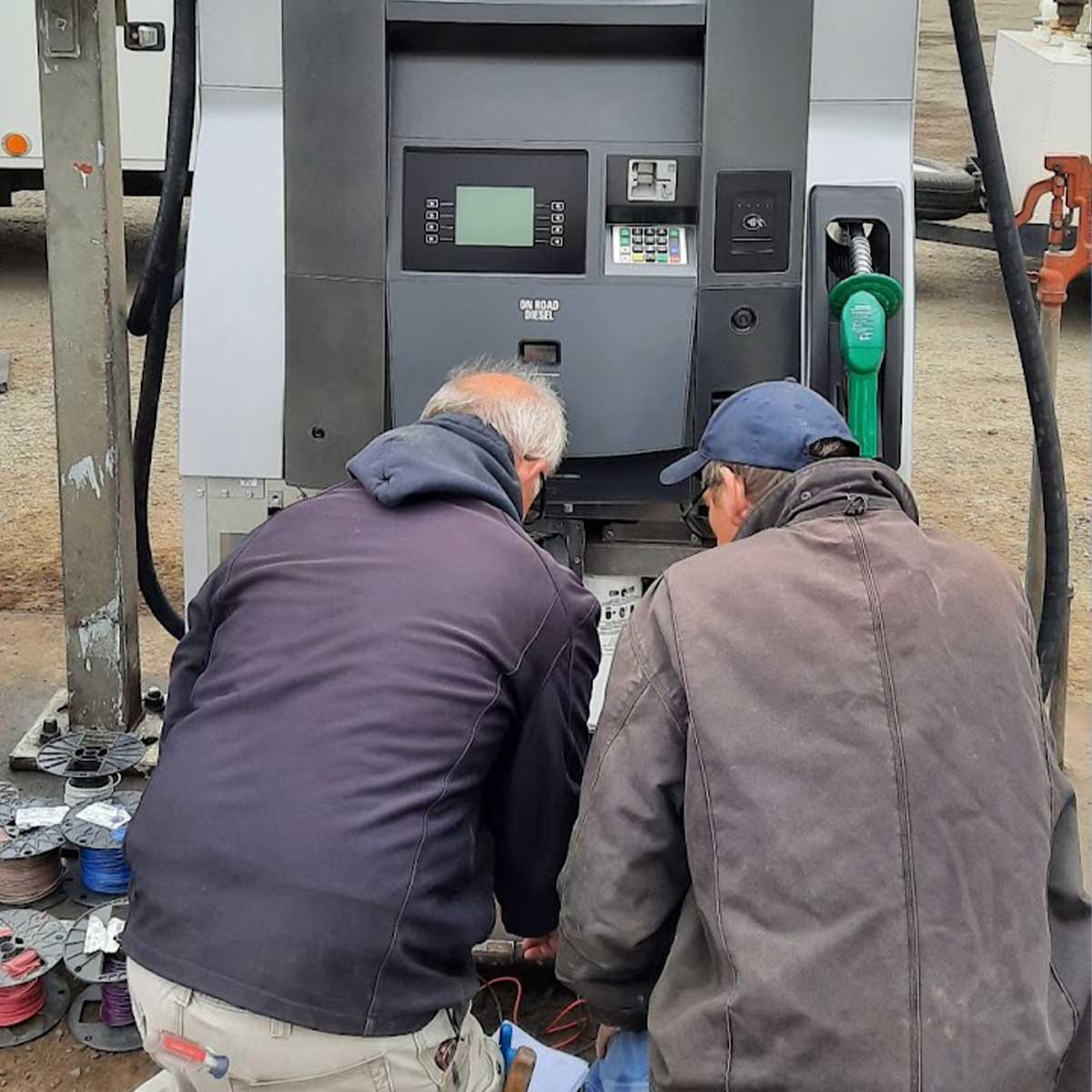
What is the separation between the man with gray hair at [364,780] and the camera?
72.7 inches

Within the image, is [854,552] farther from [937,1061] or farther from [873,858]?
[937,1061]

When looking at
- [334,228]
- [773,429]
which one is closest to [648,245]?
[334,228]

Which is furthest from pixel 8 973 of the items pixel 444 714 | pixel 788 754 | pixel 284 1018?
pixel 788 754

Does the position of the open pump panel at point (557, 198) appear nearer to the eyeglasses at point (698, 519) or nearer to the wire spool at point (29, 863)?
the eyeglasses at point (698, 519)

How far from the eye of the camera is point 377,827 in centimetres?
186

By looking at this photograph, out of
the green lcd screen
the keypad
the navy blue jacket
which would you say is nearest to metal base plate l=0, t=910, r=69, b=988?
the navy blue jacket

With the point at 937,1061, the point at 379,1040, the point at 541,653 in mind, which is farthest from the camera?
the point at 541,653

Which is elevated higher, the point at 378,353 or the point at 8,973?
the point at 378,353

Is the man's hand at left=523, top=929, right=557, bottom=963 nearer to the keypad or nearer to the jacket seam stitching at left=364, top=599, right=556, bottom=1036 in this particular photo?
the jacket seam stitching at left=364, top=599, right=556, bottom=1036

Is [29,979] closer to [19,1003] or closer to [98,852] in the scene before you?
[19,1003]

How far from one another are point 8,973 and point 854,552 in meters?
1.74

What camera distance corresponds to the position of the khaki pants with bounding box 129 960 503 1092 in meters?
1.88

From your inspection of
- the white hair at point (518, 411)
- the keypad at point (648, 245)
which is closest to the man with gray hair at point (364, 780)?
the white hair at point (518, 411)

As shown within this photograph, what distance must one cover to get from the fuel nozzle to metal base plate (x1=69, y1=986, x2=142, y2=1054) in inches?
63.6
